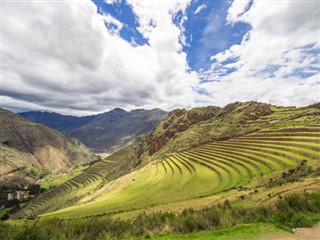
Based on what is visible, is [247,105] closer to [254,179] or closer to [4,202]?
[254,179]

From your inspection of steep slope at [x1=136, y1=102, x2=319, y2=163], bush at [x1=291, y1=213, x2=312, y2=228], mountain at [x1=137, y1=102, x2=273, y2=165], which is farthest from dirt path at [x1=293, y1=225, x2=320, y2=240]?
mountain at [x1=137, y1=102, x2=273, y2=165]

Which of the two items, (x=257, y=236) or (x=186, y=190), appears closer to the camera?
(x=257, y=236)

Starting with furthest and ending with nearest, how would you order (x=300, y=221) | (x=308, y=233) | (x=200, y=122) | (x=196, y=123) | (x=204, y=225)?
(x=196, y=123)
(x=200, y=122)
(x=204, y=225)
(x=300, y=221)
(x=308, y=233)

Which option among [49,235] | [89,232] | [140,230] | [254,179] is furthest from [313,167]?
[49,235]

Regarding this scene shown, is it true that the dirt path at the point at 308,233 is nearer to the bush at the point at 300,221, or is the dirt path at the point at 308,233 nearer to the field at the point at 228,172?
the bush at the point at 300,221

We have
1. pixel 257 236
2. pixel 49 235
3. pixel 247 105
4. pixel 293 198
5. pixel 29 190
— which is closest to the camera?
pixel 257 236

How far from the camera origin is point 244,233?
401 inches

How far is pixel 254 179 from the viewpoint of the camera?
102 feet

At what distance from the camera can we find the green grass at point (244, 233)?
9847 mm

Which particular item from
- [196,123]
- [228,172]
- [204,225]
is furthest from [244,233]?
[196,123]

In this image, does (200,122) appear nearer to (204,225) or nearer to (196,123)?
(196,123)

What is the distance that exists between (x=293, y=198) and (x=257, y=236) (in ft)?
18.3

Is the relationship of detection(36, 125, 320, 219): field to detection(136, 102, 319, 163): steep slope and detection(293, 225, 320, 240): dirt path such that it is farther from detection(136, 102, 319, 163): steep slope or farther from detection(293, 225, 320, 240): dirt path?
detection(136, 102, 319, 163): steep slope

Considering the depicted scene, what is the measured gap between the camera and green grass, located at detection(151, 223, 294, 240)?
9.85 m
